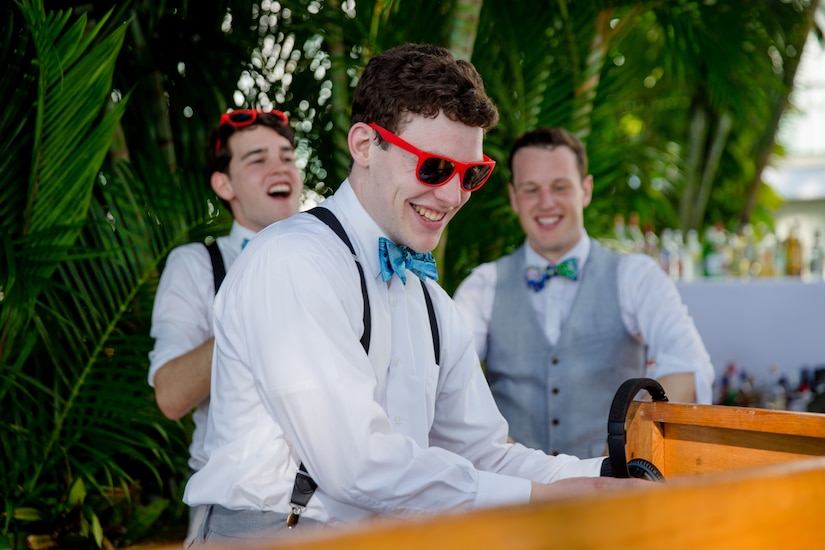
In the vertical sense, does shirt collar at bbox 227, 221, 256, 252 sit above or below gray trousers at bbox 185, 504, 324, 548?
above

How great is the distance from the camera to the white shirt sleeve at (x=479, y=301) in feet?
10.9

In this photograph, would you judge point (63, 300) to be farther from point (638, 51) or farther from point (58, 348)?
point (638, 51)

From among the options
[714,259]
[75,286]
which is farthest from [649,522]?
[714,259]

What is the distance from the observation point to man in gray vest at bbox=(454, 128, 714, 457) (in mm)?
3096

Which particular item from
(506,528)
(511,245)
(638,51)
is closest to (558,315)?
(511,245)

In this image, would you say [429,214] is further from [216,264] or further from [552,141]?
[552,141]

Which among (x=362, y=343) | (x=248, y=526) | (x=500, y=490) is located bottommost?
(x=248, y=526)

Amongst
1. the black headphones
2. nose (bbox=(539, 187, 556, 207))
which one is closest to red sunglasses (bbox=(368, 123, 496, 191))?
the black headphones

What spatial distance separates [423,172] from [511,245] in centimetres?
283

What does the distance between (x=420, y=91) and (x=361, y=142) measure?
17cm

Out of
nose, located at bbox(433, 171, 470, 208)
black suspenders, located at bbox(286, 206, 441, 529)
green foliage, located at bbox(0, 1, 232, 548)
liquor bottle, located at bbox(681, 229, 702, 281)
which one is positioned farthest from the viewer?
liquor bottle, located at bbox(681, 229, 702, 281)

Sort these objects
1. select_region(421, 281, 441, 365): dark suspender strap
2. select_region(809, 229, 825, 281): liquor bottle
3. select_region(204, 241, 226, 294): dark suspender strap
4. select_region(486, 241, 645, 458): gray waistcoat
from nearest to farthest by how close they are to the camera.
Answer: select_region(421, 281, 441, 365): dark suspender strap → select_region(204, 241, 226, 294): dark suspender strap → select_region(486, 241, 645, 458): gray waistcoat → select_region(809, 229, 825, 281): liquor bottle

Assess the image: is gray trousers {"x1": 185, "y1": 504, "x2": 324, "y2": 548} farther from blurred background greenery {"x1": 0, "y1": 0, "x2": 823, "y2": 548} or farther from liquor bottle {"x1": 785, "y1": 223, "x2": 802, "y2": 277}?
liquor bottle {"x1": 785, "y1": 223, "x2": 802, "y2": 277}

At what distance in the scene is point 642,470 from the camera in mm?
1602
